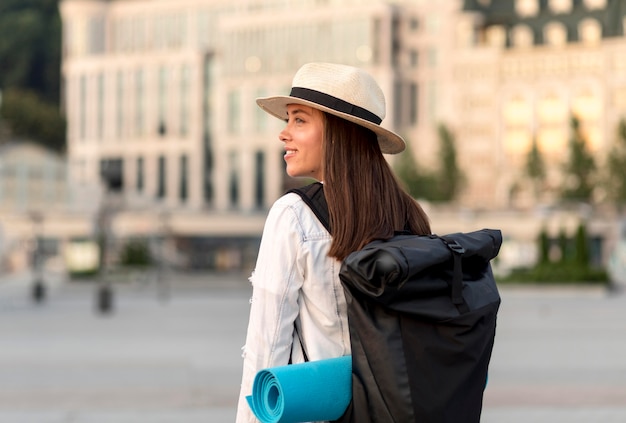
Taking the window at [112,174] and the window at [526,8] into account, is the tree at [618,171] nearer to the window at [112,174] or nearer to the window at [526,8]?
the window at [526,8]

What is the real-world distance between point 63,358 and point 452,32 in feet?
260

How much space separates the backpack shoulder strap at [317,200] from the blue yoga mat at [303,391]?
1.33ft

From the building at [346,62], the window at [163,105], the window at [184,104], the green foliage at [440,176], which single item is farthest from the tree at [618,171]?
the window at [163,105]

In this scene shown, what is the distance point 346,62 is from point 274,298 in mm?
93299

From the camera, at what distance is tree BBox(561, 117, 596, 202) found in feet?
240

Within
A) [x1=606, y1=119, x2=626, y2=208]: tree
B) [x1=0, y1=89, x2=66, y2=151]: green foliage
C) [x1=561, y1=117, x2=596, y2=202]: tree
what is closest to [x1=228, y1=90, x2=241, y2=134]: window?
[x1=0, y1=89, x2=66, y2=151]: green foliage

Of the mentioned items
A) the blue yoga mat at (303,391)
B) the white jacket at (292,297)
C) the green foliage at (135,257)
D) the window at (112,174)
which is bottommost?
the green foliage at (135,257)

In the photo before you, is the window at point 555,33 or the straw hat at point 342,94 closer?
the straw hat at point 342,94

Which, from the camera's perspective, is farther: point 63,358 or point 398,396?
point 63,358

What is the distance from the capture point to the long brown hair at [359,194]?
3.25 meters

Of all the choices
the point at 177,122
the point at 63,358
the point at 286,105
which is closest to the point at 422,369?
the point at 286,105

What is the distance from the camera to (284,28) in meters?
95.9

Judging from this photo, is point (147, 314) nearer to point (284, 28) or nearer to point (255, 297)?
point (255, 297)

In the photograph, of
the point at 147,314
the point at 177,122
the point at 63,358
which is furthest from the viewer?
the point at 177,122
